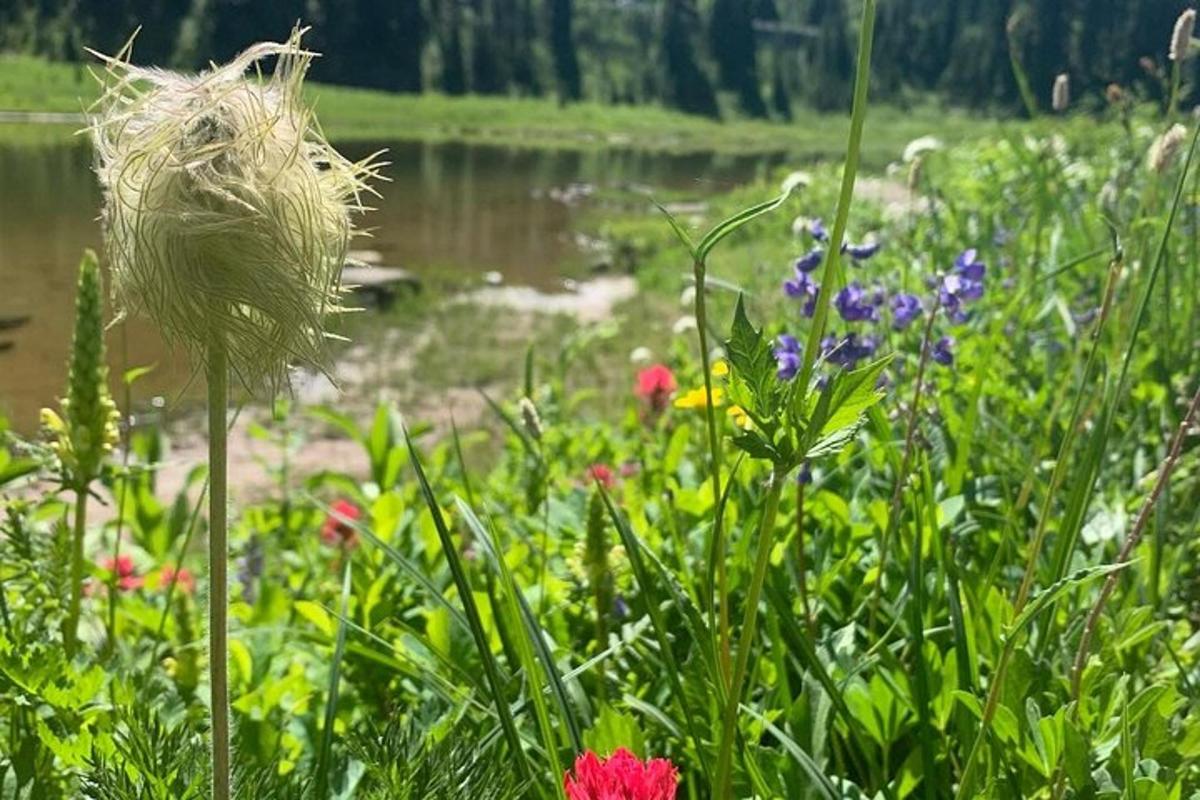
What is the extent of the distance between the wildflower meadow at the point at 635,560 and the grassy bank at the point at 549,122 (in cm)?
6086

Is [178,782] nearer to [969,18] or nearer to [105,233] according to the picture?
[105,233]

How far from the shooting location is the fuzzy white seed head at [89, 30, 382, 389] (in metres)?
0.74

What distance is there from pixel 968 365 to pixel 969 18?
134601 millimetres

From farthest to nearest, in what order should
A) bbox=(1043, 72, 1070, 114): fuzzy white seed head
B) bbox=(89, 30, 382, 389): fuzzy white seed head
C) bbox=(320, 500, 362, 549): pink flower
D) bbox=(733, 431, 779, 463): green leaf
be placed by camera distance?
bbox=(320, 500, 362, 549): pink flower < bbox=(1043, 72, 1070, 114): fuzzy white seed head < bbox=(733, 431, 779, 463): green leaf < bbox=(89, 30, 382, 389): fuzzy white seed head

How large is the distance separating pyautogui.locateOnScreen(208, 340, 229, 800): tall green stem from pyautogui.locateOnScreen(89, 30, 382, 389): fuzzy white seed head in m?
0.02

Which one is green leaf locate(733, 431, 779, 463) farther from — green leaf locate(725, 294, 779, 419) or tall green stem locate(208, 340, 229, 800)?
tall green stem locate(208, 340, 229, 800)

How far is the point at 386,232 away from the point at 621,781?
26.7 metres

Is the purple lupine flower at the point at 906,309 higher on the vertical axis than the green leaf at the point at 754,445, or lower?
lower

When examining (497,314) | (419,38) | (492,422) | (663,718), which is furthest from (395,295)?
(419,38)

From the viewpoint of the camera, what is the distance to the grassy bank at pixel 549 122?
71.6 metres

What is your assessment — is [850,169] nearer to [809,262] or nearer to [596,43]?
[809,262]

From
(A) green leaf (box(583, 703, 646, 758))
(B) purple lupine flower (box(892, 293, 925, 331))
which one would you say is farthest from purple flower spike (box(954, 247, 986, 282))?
(A) green leaf (box(583, 703, 646, 758))

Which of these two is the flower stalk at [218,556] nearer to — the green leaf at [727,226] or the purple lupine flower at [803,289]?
the green leaf at [727,226]

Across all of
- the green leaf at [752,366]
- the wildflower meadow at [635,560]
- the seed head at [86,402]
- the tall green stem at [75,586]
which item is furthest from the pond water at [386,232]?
the green leaf at [752,366]
